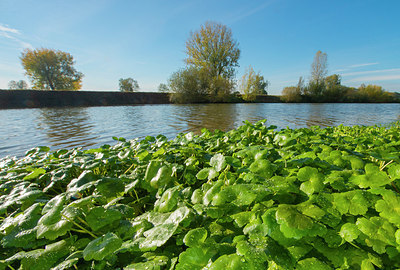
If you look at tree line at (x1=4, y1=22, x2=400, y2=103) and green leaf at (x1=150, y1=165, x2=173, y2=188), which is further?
tree line at (x1=4, y1=22, x2=400, y2=103)

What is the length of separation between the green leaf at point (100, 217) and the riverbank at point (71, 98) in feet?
97.7

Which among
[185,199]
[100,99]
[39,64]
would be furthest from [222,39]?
[39,64]

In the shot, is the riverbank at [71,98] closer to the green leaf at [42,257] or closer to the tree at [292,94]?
the tree at [292,94]

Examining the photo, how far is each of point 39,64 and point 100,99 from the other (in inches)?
692

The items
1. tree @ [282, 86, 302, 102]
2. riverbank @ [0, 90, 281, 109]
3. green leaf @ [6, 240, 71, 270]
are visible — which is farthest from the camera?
tree @ [282, 86, 302, 102]

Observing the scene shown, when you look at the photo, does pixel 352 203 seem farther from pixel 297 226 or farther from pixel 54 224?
pixel 54 224

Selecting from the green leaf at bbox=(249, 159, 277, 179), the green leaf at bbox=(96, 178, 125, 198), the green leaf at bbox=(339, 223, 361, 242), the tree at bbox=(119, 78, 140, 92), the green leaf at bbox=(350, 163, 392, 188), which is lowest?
the green leaf at bbox=(96, 178, 125, 198)

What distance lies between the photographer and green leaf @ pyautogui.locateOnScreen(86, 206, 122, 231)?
37.0 inches

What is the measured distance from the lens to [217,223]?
96cm

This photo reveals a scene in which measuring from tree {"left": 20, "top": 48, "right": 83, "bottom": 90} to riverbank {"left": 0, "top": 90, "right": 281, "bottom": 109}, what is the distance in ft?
46.8

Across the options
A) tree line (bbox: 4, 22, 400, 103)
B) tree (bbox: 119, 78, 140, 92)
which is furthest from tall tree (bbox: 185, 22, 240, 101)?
tree (bbox: 119, 78, 140, 92)

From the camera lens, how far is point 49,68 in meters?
35.7

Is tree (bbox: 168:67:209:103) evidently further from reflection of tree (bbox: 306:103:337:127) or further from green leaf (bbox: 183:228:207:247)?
green leaf (bbox: 183:228:207:247)

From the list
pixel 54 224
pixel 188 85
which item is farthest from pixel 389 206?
pixel 188 85
